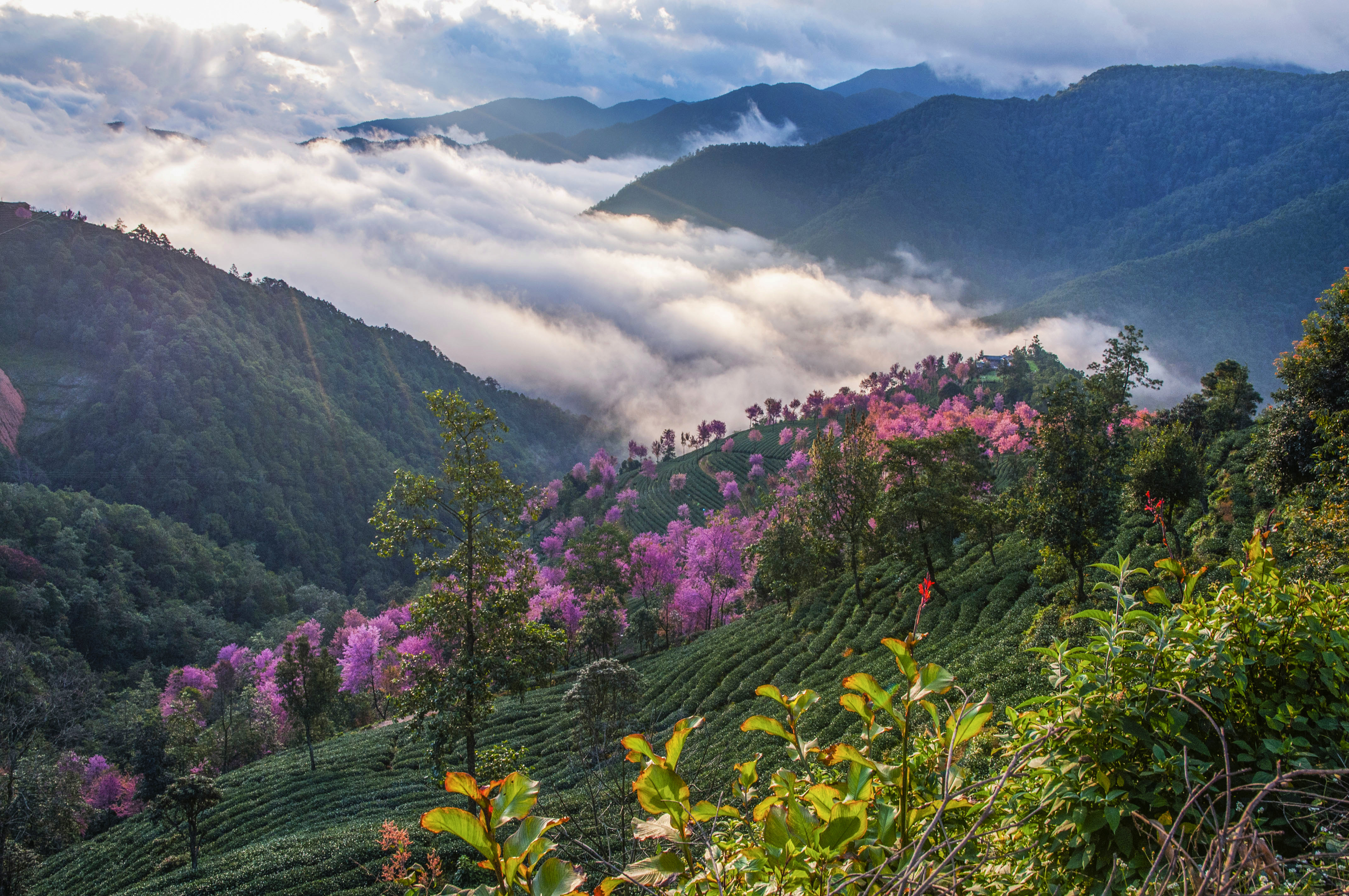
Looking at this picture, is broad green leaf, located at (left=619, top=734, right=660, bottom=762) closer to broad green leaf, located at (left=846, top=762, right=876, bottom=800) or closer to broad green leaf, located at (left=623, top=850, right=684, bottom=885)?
broad green leaf, located at (left=623, top=850, right=684, bottom=885)

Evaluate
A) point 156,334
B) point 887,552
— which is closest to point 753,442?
point 887,552

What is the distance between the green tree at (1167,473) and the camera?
56.5 feet

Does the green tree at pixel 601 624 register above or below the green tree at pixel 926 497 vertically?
below

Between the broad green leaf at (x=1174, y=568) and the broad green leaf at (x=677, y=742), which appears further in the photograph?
the broad green leaf at (x=1174, y=568)

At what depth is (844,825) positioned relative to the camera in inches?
55.7

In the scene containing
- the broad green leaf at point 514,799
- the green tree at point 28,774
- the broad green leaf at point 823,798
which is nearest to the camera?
the broad green leaf at point 514,799

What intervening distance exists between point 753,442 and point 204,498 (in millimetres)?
88474

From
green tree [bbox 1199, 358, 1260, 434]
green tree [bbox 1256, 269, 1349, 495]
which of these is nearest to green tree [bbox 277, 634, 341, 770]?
green tree [bbox 1256, 269, 1349, 495]

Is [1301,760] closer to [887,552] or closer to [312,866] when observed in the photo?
[312,866]

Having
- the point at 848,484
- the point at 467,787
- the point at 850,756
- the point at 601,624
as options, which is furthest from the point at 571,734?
the point at 467,787

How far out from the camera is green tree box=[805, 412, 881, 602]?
24422 mm

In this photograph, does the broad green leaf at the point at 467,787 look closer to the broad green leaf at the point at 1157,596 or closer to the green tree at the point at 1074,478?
the broad green leaf at the point at 1157,596

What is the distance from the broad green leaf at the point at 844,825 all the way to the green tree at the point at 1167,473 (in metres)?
A: 19.7

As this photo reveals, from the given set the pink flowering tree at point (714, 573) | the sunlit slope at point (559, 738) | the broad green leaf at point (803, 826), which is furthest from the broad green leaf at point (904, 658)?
the pink flowering tree at point (714, 573)
